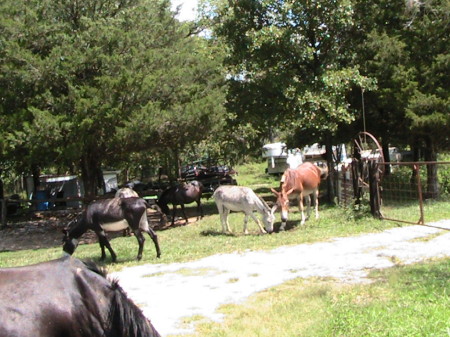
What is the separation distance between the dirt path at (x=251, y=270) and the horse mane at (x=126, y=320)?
104 inches

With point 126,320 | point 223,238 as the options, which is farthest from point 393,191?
point 126,320

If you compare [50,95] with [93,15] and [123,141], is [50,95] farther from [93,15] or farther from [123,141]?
[93,15]

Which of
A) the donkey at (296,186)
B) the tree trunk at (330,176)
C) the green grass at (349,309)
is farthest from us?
the tree trunk at (330,176)

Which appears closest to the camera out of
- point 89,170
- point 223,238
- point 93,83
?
point 223,238

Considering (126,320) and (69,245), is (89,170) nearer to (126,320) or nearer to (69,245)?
(69,245)

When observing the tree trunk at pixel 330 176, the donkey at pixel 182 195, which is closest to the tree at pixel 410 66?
the tree trunk at pixel 330 176

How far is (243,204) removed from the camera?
47.0ft

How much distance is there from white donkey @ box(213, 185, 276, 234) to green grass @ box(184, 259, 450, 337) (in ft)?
20.8

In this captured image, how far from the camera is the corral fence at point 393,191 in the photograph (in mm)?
13016

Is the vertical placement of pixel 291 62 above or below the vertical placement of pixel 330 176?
above

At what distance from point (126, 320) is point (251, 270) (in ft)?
19.1

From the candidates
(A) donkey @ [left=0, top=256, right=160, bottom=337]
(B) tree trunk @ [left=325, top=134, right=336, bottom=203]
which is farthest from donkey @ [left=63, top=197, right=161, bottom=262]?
(B) tree trunk @ [left=325, top=134, right=336, bottom=203]

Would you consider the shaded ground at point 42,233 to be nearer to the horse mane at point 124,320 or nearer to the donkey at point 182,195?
the donkey at point 182,195

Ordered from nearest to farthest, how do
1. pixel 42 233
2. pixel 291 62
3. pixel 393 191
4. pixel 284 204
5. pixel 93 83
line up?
pixel 284 204 → pixel 93 83 → pixel 393 191 → pixel 291 62 → pixel 42 233
